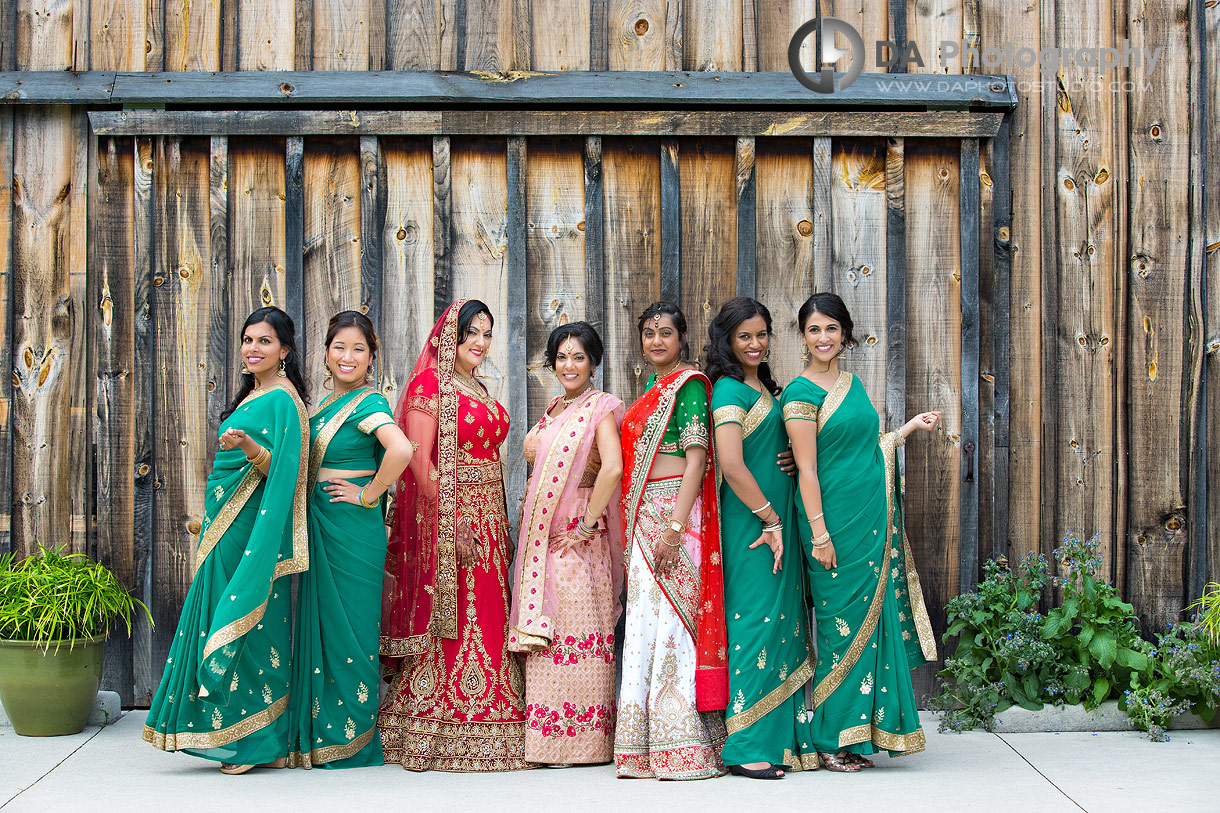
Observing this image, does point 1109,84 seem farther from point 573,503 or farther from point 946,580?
point 573,503

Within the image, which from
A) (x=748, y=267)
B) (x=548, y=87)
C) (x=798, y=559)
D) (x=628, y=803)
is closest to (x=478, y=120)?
(x=548, y=87)

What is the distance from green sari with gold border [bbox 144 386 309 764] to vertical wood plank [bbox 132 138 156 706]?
94 cm

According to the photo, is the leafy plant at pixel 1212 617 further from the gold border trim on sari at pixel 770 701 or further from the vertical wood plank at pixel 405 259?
the vertical wood plank at pixel 405 259

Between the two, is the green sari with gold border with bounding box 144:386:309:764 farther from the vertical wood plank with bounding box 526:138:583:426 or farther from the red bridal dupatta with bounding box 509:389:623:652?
the vertical wood plank with bounding box 526:138:583:426

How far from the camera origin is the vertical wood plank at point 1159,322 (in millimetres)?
4680

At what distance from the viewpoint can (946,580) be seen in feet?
15.1

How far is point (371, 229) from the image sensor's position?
14.9 feet

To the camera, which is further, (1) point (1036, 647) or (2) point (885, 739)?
(1) point (1036, 647)

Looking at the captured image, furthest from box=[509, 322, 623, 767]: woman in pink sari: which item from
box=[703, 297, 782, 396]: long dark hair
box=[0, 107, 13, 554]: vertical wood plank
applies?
box=[0, 107, 13, 554]: vertical wood plank

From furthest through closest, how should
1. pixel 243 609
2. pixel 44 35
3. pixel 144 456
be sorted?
1. pixel 44 35
2. pixel 144 456
3. pixel 243 609

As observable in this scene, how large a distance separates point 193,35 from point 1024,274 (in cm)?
422

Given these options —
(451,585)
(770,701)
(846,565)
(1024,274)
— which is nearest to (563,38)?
(1024,274)

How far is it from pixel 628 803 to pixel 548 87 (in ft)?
10.4

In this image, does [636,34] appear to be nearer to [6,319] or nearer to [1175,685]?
[6,319]
